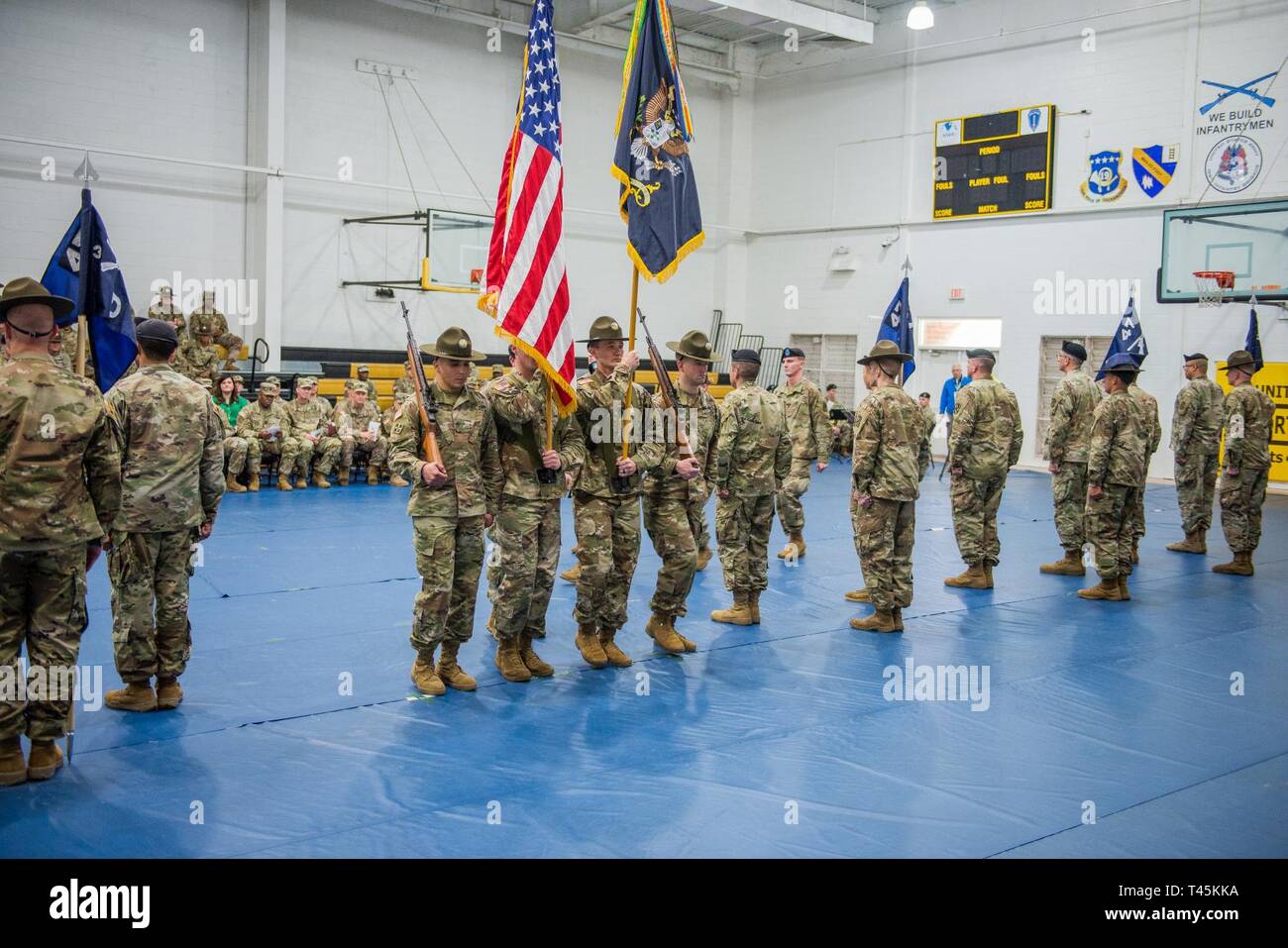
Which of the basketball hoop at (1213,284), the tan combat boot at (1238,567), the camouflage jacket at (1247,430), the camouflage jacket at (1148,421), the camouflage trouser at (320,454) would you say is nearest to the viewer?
the camouflage jacket at (1148,421)

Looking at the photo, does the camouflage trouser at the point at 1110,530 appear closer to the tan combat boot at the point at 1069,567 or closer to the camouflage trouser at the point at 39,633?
the tan combat boot at the point at 1069,567

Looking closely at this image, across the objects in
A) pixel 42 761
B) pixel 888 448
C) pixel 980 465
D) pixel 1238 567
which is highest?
pixel 888 448

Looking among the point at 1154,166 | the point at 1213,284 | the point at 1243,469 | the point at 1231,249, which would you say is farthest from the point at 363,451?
the point at 1154,166

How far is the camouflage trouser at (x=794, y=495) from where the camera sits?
10.3 metres

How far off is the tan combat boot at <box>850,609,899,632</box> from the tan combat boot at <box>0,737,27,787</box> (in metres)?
5.46

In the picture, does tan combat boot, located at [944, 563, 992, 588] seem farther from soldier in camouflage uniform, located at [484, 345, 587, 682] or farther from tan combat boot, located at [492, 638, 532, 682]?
tan combat boot, located at [492, 638, 532, 682]

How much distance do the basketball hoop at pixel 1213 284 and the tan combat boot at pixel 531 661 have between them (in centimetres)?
1382

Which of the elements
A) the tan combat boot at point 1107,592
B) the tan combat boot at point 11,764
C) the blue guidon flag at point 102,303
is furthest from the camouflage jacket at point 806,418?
the tan combat boot at point 11,764

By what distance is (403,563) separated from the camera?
10.0 metres

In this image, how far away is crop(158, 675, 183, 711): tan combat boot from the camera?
584cm

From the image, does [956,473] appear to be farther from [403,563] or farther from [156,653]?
[156,653]

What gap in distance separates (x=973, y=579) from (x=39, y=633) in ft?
24.6

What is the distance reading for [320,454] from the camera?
1570 cm

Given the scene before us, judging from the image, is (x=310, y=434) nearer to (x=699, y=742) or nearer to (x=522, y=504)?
(x=522, y=504)
